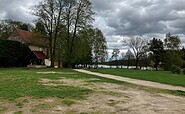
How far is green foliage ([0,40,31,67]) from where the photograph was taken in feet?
181

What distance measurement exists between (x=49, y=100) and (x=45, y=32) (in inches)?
1795

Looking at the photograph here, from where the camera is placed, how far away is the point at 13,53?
A: 2255 inches

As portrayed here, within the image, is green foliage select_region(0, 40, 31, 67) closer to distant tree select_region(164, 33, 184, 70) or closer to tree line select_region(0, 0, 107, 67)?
tree line select_region(0, 0, 107, 67)

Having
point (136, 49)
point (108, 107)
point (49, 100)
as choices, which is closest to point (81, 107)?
point (108, 107)

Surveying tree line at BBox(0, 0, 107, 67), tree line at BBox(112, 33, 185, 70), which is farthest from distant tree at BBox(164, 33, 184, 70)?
tree line at BBox(0, 0, 107, 67)

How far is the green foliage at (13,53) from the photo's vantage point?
55.2 m

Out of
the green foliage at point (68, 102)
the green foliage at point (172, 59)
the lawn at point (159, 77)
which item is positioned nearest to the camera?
the green foliage at point (68, 102)

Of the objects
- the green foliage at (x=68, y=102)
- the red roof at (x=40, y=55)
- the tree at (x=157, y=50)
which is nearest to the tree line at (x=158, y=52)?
the tree at (x=157, y=50)

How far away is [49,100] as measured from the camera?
9.86 meters

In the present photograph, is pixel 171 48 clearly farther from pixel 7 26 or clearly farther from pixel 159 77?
pixel 159 77

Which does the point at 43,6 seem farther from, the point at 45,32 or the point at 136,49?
the point at 136,49

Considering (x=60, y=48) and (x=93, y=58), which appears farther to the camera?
(x=93, y=58)

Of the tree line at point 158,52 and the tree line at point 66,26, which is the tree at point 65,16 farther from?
the tree line at point 158,52

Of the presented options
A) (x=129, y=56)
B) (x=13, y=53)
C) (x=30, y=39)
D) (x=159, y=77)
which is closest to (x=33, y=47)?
(x=30, y=39)
